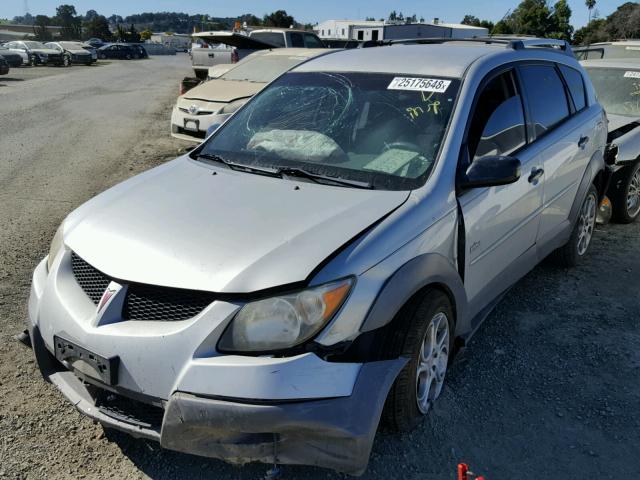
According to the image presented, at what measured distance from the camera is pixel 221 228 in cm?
266

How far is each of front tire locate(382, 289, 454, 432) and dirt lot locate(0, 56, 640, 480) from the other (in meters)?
0.17

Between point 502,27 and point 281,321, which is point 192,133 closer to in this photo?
point 281,321

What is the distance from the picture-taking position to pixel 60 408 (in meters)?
3.13

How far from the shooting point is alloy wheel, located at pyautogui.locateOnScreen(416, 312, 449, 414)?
2.84m

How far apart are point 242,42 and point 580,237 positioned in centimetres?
942

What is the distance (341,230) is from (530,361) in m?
1.77

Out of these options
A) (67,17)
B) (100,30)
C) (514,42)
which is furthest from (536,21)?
(67,17)

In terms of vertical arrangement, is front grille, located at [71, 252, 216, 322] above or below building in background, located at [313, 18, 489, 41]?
above

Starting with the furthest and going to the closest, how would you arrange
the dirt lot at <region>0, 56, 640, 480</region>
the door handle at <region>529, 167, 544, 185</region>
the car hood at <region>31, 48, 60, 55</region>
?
the car hood at <region>31, 48, 60, 55</region>, the door handle at <region>529, 167, 544, 185</region>, the dirt lot at <region>0, 56, 640, 480</region>

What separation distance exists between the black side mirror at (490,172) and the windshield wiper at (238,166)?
3.27 ft

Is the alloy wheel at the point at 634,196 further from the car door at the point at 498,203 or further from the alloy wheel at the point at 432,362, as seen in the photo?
the alloy wheel at the point at 432,362

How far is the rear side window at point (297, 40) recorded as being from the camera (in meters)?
16.6

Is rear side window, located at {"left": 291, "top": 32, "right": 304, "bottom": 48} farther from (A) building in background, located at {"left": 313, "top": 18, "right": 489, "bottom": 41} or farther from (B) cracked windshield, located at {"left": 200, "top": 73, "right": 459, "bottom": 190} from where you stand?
(B) cracked windshield, located at {"left": 200, "top": 73, "right": 459, "bottom": 190}

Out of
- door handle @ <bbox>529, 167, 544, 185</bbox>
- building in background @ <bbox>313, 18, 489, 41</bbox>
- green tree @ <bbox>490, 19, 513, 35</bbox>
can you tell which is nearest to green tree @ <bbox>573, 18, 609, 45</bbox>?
green tree @ <bbox>490, 19, 513, 35</bbox>
